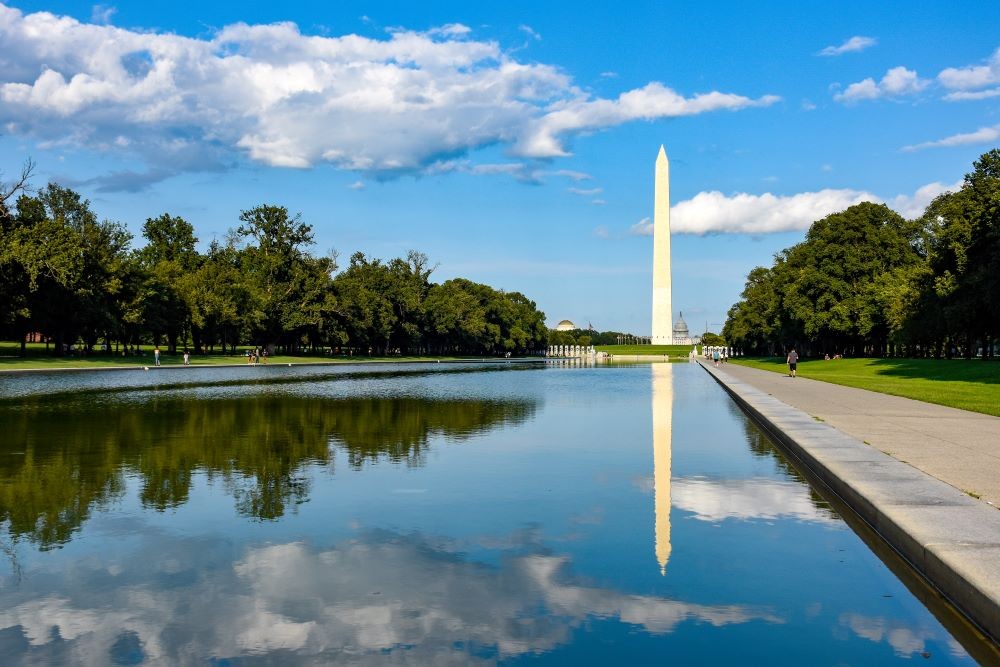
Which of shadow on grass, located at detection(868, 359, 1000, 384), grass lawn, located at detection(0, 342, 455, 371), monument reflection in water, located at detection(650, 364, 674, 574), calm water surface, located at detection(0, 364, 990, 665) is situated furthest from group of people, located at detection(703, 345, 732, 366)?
calm water surface, located at detection(0, 364, 990, 665)

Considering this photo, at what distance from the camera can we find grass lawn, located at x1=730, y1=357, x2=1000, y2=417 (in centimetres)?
2581

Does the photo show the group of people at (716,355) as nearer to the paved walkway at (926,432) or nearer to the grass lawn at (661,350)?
the grass lawn at (661,350)

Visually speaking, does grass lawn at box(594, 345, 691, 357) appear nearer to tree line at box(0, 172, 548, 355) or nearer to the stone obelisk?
the stone obelisk

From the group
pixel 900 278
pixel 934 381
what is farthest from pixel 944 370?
pixel 900 278

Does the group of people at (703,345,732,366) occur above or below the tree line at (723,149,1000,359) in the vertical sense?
below

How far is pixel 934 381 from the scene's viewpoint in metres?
39.6

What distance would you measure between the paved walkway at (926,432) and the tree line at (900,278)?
18.9 meters

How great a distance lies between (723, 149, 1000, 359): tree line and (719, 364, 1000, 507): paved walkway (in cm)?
1890

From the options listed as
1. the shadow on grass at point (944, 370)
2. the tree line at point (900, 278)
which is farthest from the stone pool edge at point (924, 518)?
the tree line at point (900, 278)

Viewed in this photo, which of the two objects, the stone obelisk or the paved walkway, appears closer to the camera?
the paved walkway

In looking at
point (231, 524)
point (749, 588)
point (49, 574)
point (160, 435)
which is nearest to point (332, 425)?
point (160, 435)

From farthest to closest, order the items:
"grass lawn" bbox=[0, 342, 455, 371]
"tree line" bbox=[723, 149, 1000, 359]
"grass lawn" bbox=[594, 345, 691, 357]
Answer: "grass lawn" bbox=[594, 345, 691, 357]
"grass lawn" bbox=[0, 342, 455, 371]
"tree line" bbox=[723, 149, 1000, 359]

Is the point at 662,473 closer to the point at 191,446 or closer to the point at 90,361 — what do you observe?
the point at 191,446

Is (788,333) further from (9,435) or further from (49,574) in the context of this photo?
(49,574)
